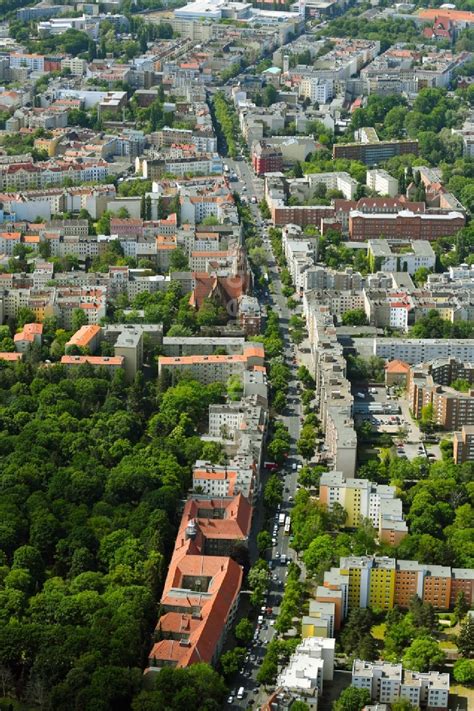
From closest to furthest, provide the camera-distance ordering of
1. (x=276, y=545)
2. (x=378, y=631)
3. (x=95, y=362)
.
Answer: (x=378, y=631)
(x=276, y=545)
(x=95, y=362)

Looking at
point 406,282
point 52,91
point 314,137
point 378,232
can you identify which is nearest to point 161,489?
point 406,282

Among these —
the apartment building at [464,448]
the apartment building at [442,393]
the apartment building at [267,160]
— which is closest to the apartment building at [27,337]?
the apartment building at [442,393]

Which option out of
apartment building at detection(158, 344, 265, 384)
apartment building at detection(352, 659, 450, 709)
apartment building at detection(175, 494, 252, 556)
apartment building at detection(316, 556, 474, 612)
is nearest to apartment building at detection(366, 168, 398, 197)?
apartment building at detection(158, 344, 265, 384)

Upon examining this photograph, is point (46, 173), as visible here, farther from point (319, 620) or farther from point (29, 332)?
point (319, 620)

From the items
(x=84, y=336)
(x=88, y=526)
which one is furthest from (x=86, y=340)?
(x=88, y=526)

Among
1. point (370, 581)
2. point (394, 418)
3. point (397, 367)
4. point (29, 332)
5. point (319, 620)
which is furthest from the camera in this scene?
point (29, 332)

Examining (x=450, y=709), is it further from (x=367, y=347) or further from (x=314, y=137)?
(x=314, y=137)

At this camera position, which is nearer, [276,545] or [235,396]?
[276,545]
